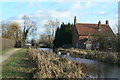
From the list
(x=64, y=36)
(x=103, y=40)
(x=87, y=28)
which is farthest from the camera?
(x=87, y=28)

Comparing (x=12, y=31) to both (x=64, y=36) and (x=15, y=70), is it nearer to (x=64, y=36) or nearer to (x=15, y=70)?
(x=64, y=36)

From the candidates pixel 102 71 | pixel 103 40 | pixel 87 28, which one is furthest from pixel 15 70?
pixel 87 28

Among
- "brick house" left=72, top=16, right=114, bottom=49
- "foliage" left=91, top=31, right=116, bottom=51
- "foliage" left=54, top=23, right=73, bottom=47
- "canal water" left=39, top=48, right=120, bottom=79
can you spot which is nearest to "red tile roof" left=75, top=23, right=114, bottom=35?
"brick house" left=72, top=16, right=114, bottom=49

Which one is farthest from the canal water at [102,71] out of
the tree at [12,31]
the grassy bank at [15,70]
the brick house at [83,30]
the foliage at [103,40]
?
the tree at [12,31]

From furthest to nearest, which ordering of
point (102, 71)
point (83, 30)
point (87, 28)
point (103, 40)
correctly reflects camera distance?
point (87, 28)
point (83, 30)
point (103, 40)
point (102, 71)

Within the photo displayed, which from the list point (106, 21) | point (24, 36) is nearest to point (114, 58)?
point (106, 21)

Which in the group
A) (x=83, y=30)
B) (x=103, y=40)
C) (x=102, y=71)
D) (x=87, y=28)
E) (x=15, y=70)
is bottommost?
(x=102, y=71)

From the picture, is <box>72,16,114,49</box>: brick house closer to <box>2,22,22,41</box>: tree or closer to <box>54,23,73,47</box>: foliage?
<box>54,23,73,47</box>: foliage

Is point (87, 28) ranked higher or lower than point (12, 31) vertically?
higher

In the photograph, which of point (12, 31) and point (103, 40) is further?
point (12, 31)

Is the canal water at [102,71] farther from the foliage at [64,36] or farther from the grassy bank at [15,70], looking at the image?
the foliage at [64,36]

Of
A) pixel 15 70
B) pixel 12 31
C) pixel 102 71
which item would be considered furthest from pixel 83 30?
pixel 15 70

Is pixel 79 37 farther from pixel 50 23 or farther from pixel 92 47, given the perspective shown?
pixel 50 23

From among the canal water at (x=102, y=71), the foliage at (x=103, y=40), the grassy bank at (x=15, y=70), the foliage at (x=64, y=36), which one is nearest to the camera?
the grassy bank at (x=15, y=70)
